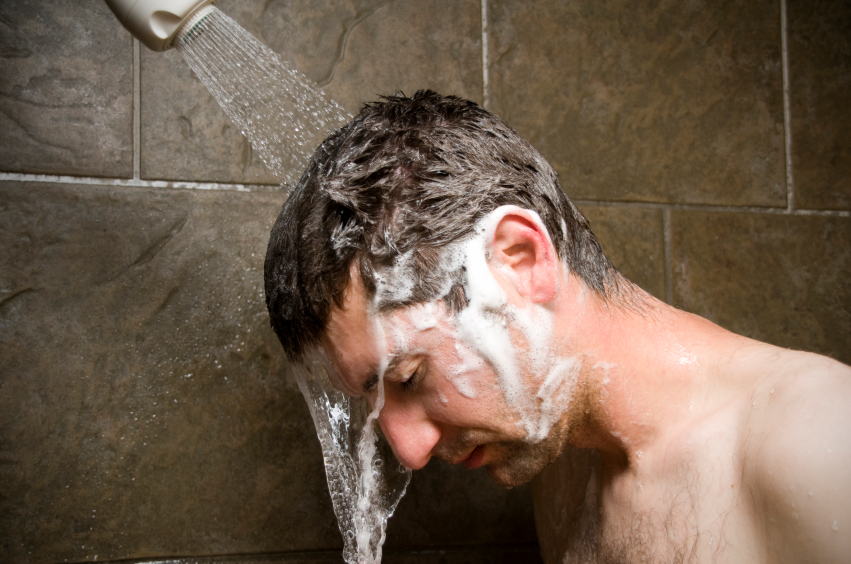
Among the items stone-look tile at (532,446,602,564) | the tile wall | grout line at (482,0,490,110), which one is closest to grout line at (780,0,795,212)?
the tile wall

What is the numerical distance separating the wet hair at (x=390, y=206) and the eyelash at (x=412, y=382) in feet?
0.31

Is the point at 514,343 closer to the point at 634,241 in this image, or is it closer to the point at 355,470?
the point at 355,470

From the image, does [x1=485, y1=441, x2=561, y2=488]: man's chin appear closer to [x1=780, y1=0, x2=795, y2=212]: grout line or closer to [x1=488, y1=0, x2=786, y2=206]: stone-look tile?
[x1=488, y1=0, x2=786, y2=206]: stone-look tile

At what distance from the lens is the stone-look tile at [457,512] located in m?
1.21

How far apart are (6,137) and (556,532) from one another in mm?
1111

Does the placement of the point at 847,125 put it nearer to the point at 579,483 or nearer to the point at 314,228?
the point at 579,483

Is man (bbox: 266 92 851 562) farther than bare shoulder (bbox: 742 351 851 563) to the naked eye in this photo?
Yes

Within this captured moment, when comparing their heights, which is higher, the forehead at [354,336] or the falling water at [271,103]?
the falling water at [271,103]

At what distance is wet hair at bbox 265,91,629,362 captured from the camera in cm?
73

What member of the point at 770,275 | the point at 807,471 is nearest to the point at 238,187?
the point at 807,471

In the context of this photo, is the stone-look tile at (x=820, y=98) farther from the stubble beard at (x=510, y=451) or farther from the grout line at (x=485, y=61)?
the stubble beard at (x=510, y=451)

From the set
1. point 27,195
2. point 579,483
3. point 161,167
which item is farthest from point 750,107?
point 27,195

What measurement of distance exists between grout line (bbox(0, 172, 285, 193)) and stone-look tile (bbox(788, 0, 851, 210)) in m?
1.12

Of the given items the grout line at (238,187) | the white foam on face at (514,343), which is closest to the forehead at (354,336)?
the white foam on face at (514,343)
